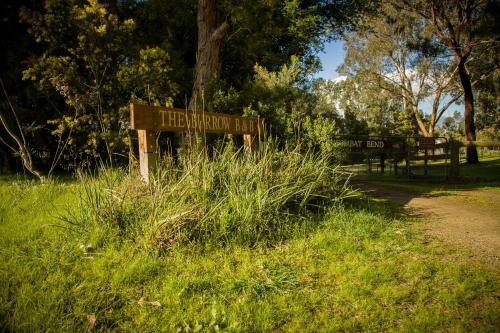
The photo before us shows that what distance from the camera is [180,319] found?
225 cm

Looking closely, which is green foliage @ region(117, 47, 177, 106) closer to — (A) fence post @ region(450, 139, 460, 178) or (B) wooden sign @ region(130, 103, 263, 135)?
(B) wooden sign @ region(130, 103, 263, 135)

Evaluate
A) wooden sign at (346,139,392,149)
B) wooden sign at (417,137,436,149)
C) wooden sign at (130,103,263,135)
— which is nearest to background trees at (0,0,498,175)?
wooden sign at (130,103,263,135)

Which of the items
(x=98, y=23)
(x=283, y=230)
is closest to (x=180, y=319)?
(x=283, y=230)

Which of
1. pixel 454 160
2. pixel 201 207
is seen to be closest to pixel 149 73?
pixel 201 207

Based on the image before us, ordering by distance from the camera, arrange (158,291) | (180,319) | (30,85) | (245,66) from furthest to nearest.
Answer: (245,66), (30,85), (158,291), (180,319)

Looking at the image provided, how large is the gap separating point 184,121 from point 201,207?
181 centimetres

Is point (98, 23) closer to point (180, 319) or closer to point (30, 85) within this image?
point (30, 85)

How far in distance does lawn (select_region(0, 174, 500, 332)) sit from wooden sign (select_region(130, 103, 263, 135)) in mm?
1688

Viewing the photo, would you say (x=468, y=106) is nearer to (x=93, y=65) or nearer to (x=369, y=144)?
(x=369, y=144)

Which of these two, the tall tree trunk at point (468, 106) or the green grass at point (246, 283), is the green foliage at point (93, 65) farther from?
the tall tree trunk at point (468, 106)

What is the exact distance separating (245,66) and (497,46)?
19401 millimetres

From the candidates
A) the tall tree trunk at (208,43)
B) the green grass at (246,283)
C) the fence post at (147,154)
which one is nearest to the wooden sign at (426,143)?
the tall tree trunk at (208,43)

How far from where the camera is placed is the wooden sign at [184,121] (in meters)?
4.34

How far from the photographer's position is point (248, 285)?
2.67m
